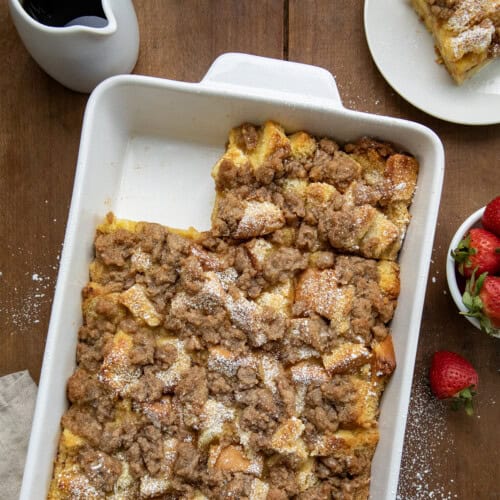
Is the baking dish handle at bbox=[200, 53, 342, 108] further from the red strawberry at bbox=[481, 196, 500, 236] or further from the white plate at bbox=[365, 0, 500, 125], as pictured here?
the red strawberry at bbox=[481, 196, 500, 236]

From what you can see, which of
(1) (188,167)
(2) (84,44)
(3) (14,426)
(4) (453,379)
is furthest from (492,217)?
(3) (14,426)

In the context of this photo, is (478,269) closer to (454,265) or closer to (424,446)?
(454,265)

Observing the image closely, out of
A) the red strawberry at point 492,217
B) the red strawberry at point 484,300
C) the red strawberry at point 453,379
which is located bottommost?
the red strawberry at point 453,379

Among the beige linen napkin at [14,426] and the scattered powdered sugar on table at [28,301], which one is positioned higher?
the scattered powdered sugar on table at [28,301]

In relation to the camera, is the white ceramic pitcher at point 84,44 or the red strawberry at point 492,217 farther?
the red strawberry at point 492,217

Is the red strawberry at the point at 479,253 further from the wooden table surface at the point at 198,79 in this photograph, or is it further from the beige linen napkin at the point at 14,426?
the beige linen napkin at the point at 14,426

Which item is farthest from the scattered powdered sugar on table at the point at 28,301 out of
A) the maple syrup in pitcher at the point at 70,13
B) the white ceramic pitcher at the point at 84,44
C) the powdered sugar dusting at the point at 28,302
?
the maple syrup in pitcher at the point at 70,13

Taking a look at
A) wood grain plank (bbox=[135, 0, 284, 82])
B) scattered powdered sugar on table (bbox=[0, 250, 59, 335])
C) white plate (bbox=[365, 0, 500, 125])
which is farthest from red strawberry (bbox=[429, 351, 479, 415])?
scattered powdered sugar on table (bbox=[0, 250, 59, 335])
